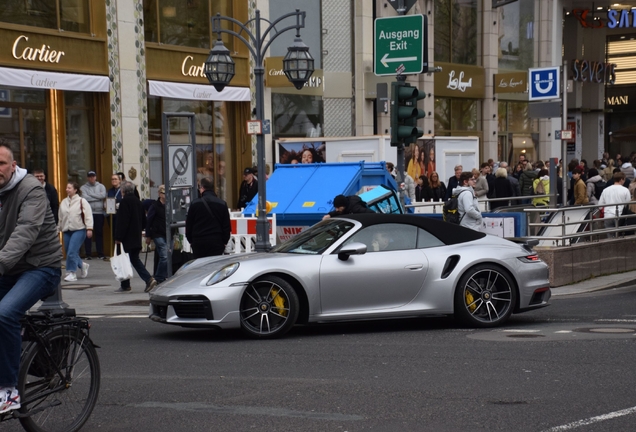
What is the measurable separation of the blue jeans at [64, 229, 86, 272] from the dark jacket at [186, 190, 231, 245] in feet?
16.5

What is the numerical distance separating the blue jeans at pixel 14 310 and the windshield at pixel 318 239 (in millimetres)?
5060

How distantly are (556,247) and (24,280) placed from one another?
11.7 m

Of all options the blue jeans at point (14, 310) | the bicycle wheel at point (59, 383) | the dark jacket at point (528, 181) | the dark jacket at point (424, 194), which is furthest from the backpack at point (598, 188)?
the blue jeans at point (14, 310)

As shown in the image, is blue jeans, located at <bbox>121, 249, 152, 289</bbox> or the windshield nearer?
the windshield

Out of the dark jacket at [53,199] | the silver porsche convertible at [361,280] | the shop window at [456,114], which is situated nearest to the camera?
the silver porsche convertible at [361,280]

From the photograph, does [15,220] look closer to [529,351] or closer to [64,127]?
[529,351]

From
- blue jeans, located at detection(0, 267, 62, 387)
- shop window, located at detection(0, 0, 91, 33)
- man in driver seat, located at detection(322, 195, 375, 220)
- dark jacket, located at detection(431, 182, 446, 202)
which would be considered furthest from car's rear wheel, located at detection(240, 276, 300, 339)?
dark jacket, located at detection(431, 182, 446, 202)

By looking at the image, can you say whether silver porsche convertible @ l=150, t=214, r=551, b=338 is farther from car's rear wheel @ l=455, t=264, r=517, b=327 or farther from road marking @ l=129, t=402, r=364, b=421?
road marking @ l=129, t=402, r=364, b=421

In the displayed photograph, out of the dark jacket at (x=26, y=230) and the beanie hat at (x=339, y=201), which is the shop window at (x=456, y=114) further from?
the dark jacket at (x=26, y=230)

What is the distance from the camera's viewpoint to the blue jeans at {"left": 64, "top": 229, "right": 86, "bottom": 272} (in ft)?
59.1

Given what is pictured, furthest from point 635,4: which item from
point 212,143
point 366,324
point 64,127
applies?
point 366,324

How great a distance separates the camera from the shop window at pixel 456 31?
117ft

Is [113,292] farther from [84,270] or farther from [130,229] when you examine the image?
[84,270]

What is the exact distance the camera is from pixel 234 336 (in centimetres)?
1086
